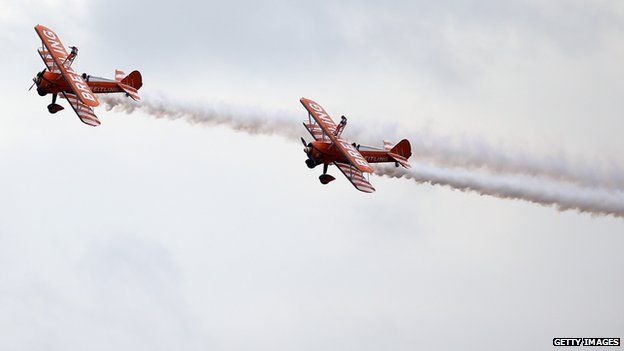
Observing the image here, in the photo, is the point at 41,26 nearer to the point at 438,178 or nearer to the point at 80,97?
the point at 80,97

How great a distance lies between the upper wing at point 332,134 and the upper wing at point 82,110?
44.5 ft

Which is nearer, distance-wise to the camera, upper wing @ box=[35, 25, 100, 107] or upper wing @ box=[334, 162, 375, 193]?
upper wing @ box=[334, 162, 375, 193]

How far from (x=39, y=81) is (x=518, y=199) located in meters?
31.8

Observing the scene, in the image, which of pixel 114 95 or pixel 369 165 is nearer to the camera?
pixel 369 165

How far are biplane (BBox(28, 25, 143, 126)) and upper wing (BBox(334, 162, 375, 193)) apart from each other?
50.5 ft

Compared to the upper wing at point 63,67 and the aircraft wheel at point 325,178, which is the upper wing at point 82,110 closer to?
A: the upper wing at point 63,67

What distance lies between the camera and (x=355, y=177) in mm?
108562

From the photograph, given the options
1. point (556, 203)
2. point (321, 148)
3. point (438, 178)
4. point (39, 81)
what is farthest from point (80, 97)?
point (556, 203)

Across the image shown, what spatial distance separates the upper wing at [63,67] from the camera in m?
110

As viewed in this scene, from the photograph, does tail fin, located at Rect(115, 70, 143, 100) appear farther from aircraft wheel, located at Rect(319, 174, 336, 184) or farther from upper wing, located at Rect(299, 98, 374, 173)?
aircraft wheel, located at Rect(319, 174, 336, 184)

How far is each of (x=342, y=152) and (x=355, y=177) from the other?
1.73 meters

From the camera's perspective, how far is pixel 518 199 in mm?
116562

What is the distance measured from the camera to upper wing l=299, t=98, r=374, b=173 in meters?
107

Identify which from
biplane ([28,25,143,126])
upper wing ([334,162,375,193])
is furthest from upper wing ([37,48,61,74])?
upper wing ([334,162,375,193])
